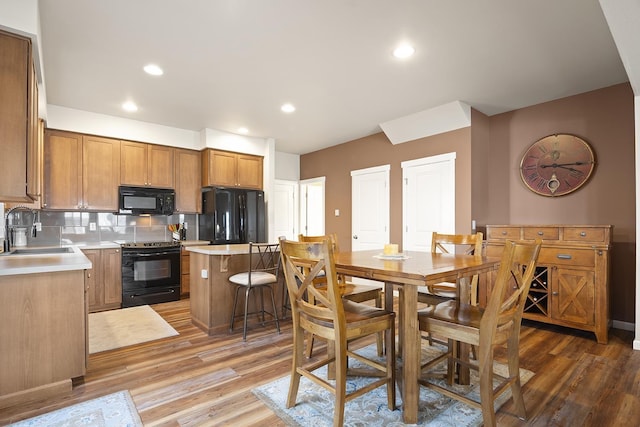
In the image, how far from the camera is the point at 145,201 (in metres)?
4.70

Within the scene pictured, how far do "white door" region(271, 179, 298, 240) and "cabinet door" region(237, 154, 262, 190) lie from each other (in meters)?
0.97

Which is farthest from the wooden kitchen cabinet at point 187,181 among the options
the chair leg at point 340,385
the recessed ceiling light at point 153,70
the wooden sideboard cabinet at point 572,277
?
the wooden sideboard cabinet at point 572,277

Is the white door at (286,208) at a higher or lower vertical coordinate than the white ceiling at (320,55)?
lower

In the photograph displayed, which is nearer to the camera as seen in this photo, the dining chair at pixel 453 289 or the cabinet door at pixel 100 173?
the dining chair at pixel 453 289

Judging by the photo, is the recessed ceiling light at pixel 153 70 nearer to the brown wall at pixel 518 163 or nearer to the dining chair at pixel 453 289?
the dining chair at pixel 453 289

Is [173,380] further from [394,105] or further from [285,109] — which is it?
[394,105]

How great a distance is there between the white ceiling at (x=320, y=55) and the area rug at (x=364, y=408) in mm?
2542

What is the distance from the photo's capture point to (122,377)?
232 centimetres

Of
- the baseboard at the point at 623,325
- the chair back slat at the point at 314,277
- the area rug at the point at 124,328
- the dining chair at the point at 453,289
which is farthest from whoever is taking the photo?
the baseboard at the point at 623,325

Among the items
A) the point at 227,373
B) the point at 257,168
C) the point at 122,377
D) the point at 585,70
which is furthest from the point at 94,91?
the point at 585,70

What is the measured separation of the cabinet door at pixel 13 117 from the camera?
1.93 metres

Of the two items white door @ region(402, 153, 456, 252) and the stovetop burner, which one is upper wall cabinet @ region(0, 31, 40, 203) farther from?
white door @ region(402, 153, 456, 252)

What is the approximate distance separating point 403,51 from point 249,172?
3.38 meters

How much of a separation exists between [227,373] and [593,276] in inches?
131
